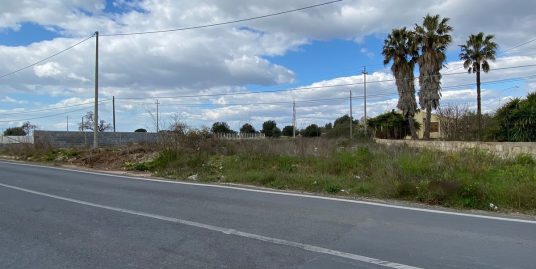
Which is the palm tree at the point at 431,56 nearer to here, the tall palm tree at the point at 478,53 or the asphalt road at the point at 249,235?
the tall palm tree at the point at 478,53

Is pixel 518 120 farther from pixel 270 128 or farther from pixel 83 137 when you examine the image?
pixel 270 128

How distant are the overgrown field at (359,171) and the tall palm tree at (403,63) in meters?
30.1

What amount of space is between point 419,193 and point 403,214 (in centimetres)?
193

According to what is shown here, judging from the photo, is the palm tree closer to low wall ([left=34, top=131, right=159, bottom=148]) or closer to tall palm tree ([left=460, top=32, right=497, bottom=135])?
tall palm tree ([left=460, top=32, right=497, bottom=135])

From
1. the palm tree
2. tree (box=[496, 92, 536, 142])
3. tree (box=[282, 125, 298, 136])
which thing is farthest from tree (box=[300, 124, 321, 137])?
tree (box=[496, 92, 536, 142])

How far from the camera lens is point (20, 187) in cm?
1370

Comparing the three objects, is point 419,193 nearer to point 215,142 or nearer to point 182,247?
point 182,247

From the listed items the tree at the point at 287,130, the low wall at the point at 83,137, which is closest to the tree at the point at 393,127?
the low wall at the point at 83,137

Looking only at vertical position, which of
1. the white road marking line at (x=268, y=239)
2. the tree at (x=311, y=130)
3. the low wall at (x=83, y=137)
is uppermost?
the tree at (x=311, y=130)

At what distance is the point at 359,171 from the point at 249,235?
293 inches

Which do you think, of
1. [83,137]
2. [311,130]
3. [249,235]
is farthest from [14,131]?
[249,235]

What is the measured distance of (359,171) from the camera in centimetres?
1369

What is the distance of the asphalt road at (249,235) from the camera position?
18.3ft

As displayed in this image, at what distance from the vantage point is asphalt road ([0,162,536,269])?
Answer: 558 centimetres
